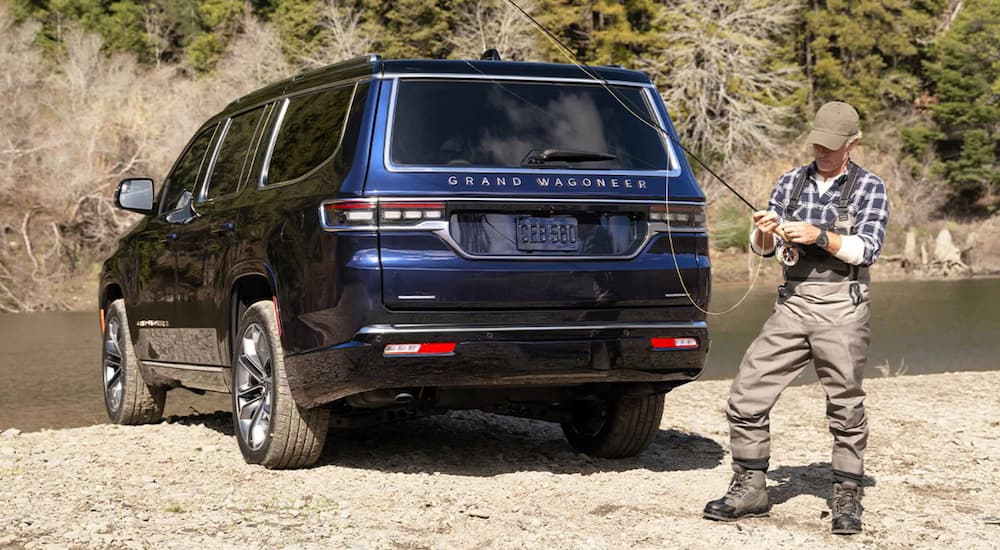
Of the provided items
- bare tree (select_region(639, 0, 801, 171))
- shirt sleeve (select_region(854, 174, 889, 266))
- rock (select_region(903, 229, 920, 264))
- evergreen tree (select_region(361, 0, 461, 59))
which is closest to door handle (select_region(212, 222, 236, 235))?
shirt sleeve (select_region(854, 174, 889, 266))

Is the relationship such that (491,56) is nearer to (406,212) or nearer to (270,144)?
(270,144)

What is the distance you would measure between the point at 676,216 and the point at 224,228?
2.51 m

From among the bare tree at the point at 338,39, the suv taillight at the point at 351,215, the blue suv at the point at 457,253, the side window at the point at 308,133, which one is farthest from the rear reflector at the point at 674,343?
the bare tree at the point at 338,39

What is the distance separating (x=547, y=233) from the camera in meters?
6.44

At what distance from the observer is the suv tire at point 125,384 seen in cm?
928

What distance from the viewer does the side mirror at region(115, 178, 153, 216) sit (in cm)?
884

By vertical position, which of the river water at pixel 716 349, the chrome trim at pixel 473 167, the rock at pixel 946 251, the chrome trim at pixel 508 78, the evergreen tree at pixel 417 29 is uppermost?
the evergreen tree at pixel 417 29

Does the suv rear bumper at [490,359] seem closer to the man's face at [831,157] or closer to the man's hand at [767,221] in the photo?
the man's hand at [767,221]

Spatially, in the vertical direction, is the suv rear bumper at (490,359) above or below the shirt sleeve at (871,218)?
below

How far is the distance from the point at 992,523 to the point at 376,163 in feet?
10.4

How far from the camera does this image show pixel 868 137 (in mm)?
57844

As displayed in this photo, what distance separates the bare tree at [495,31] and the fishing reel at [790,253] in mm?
43625

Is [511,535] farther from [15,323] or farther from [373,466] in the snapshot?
[15,323]

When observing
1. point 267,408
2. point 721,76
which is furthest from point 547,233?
point 721,76
